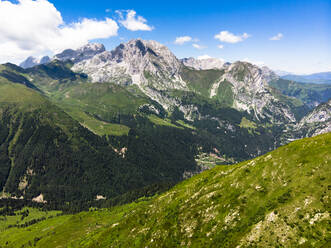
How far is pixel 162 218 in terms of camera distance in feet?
314

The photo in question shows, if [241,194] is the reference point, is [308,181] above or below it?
above

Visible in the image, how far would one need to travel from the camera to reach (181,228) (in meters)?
79.2

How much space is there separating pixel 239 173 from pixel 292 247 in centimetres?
3915

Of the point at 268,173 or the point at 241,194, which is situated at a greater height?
the point at 268,173

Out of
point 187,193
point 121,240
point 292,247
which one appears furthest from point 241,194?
point 121,240

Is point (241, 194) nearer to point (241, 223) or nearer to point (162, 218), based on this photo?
point (241, 223)

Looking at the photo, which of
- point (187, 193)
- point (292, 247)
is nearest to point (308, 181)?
point (292, 247)

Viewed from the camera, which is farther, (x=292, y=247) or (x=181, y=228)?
(x=181, y=228)

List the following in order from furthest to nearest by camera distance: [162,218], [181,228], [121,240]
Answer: [121,240] < [162,218] < [181,228]

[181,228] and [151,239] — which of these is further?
[151,239]

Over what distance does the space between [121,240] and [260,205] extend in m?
70.5

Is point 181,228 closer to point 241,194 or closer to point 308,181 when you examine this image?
point 241,194

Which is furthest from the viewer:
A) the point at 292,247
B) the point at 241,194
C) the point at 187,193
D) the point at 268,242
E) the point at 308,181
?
the point at 187,193

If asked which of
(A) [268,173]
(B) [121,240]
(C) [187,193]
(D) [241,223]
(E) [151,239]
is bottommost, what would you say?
(B) [121,240]
